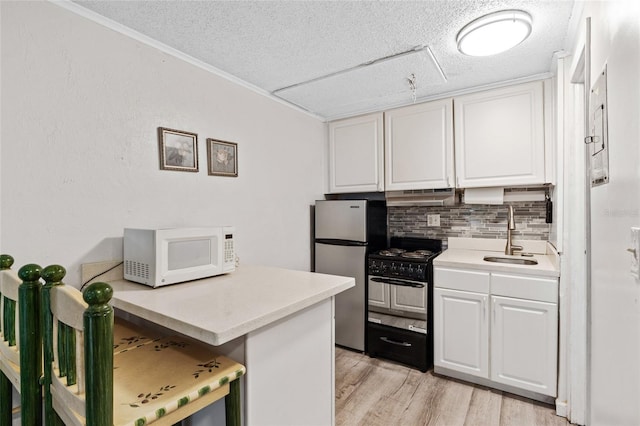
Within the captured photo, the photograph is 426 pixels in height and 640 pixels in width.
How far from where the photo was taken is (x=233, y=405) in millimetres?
1098

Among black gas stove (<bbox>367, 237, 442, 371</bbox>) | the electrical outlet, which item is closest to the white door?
black gas stove (<bbox>367, 237, 442, 371</bbox>)

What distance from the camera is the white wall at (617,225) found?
0.79 metres

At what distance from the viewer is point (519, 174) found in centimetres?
238

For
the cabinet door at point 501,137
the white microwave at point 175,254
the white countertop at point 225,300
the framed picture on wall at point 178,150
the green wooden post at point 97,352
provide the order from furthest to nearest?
the cabinet door at point 501,137 < the framed picture on wall at point 178,150 < the white microwave at point 175,254 < the white countertop at point 225,300 < the green wooden post at point 97,352

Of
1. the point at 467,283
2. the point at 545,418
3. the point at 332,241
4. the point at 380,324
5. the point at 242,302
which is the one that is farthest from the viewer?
the point at 332,241

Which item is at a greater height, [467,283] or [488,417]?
[467,283]

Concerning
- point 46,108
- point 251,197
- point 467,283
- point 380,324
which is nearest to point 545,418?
point 467,283

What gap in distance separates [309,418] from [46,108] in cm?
183

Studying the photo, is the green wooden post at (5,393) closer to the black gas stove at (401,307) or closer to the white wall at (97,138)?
the white wall at (97,138)

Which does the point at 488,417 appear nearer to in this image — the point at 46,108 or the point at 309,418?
the point at 309,418

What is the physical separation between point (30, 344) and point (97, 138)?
1037mm

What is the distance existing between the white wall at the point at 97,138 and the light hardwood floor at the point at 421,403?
3.98 feet

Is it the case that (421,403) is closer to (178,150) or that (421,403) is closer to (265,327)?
(265,327)

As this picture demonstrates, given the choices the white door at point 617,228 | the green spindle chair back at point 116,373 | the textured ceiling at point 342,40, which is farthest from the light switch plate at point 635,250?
the textured ceiling at point 342,40
